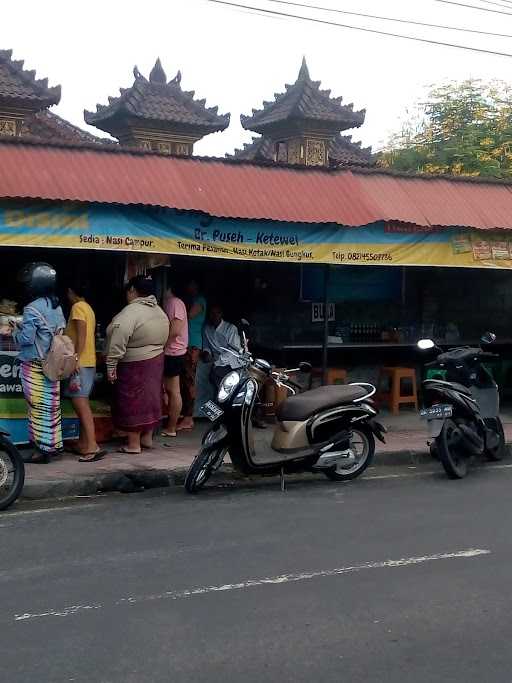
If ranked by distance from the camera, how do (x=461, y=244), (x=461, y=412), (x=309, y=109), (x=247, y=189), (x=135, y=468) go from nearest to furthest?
(x=135, y=468) < (x=461, y=412) < (x=247, y=189) < (x=461, y=244) < (x=309, y=109)

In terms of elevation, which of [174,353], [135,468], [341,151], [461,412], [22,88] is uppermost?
[22,88]

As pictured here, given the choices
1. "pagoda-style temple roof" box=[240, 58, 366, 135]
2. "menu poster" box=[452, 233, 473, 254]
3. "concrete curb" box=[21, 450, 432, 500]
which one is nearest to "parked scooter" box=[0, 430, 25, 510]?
"concrete curb" box=[21, 450, 432, 500]

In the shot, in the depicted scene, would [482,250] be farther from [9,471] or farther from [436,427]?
[9,471]

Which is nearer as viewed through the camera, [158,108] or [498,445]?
[498,445]

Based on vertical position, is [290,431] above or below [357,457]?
above

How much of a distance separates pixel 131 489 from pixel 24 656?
3.90 metres

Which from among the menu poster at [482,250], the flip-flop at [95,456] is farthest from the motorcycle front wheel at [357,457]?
the menu poster at [482,250]

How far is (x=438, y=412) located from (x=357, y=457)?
86cm

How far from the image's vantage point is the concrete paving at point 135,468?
26.1 ft

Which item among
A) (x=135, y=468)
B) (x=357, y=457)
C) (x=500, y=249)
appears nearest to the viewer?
(x=135, y=468)

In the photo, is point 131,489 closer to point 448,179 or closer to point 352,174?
point 352,174

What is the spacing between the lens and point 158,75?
23.0m

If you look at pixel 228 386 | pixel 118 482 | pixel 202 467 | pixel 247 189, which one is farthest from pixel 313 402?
pixel 247 189

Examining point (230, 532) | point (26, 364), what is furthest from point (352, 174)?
point (230, 532)
